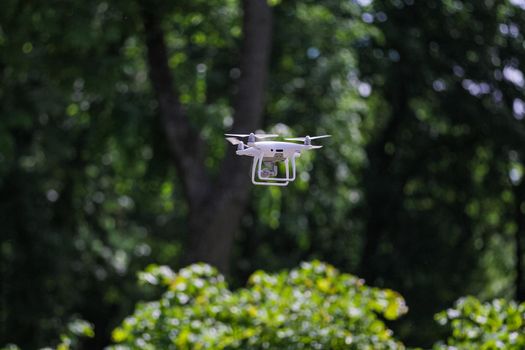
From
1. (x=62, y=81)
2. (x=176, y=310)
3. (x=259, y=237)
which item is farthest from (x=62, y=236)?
(x=176, y=310)

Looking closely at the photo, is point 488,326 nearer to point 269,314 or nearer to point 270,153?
point 269,314

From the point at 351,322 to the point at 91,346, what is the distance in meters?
13.8

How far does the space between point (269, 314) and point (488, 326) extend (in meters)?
1.48

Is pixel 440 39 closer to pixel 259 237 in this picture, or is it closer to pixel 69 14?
pixel 259 237

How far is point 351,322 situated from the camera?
274 inches

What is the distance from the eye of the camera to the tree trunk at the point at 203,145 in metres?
9.77

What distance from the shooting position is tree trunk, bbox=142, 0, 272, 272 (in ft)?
32.1

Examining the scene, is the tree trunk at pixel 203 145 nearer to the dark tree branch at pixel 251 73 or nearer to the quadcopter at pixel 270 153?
the dark tree branch at pixel 251 73

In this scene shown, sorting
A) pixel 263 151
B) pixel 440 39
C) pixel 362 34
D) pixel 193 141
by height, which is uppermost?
pixel 440 39

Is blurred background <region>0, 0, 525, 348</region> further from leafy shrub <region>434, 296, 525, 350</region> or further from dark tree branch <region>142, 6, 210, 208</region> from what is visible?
leafy shrub <region>434, 296, 525, 350</region>

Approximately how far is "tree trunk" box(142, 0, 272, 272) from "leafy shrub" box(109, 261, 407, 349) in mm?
2378

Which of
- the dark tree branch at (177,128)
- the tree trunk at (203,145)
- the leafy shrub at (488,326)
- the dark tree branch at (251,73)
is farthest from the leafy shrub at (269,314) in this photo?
the dark tree branch at (177,128)

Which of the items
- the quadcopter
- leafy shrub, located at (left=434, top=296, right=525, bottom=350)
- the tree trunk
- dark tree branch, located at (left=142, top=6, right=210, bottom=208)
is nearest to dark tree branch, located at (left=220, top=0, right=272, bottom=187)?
the tree trunk

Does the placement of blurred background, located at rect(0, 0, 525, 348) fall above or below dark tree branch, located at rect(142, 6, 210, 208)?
above
